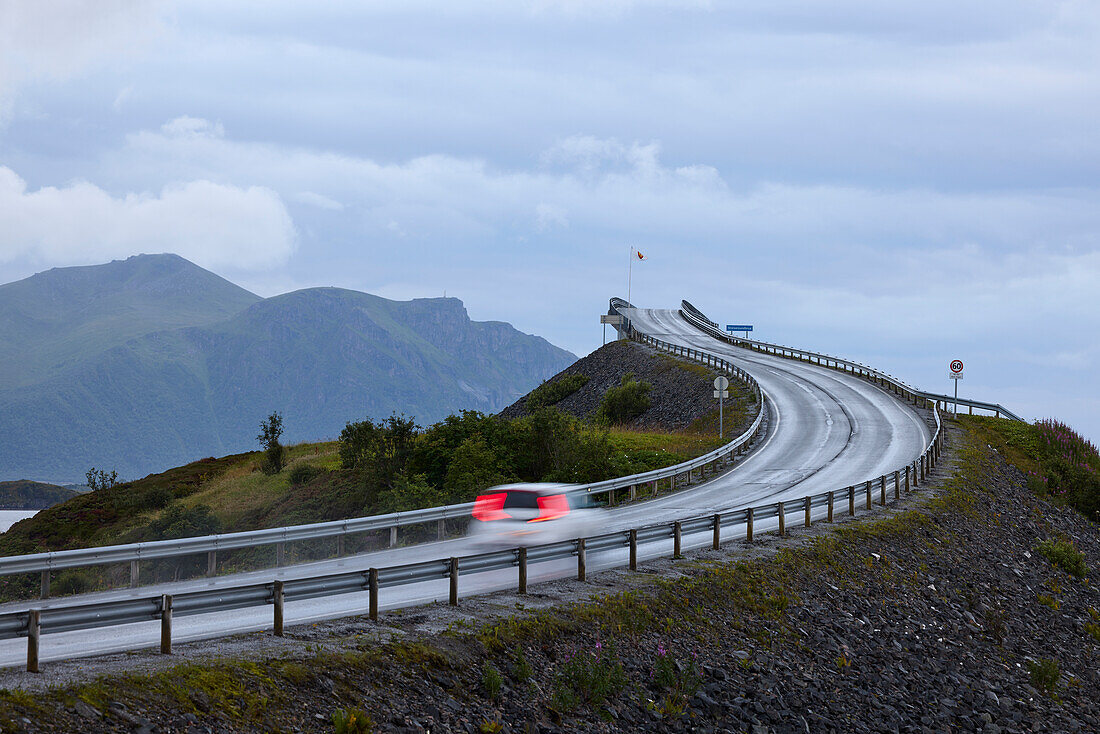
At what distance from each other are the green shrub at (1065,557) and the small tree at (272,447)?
42.3 m

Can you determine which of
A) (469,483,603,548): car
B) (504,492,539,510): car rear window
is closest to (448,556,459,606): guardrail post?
(469,483,603,548): car

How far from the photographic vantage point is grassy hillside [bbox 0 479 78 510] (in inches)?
5605

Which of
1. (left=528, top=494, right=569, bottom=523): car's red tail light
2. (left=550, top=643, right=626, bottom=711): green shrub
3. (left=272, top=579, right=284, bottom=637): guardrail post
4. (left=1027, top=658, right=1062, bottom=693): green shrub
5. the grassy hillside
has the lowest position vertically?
the grassy hillside

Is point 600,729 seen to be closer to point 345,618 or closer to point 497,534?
point 345,618

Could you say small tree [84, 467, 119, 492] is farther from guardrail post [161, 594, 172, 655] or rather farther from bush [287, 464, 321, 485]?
guardrail post [161, 594, 172, 655]

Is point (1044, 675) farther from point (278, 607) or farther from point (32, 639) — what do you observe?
point (32, 639)

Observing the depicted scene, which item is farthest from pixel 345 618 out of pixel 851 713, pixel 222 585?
pixel 851 713

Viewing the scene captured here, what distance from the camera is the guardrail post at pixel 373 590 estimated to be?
1403 cm

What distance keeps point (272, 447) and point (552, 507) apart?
44.0 metres

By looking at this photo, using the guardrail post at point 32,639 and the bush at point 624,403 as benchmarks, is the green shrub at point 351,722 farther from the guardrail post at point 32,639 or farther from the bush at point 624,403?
the bush at point 624,403

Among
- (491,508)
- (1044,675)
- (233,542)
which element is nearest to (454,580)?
(491,508)

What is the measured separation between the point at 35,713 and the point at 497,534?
1072cm

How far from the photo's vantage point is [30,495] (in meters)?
152

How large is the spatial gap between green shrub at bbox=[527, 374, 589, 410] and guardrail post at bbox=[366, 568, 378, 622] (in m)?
61.2
